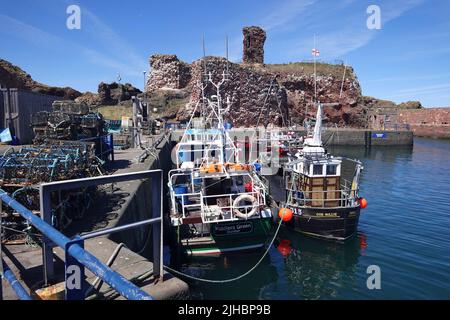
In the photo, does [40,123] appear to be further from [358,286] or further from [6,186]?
[358,286]

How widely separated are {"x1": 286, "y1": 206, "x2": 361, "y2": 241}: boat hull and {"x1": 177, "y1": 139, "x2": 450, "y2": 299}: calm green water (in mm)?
404

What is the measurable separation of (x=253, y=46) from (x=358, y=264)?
255ft

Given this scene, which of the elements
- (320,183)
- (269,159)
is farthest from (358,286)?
(269,159)

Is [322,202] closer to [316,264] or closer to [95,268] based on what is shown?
[316,264]

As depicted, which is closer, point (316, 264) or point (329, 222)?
point (316, 264)

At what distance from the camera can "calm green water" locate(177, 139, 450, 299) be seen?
35.1 ft

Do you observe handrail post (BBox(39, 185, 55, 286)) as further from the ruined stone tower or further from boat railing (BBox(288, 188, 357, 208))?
the ruined stone tower

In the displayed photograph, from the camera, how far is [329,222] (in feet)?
48.0

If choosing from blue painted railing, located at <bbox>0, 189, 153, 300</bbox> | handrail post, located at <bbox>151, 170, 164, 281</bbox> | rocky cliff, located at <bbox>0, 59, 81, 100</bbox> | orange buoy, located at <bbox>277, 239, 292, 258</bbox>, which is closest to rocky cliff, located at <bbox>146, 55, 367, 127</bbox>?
rocky cliff, located at <bbox>0, 59, 81, 100</bbox>

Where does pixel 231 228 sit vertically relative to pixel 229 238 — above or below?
above

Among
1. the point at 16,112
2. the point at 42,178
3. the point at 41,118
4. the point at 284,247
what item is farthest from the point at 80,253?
the point at 16,112

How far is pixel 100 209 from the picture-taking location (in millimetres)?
9867
